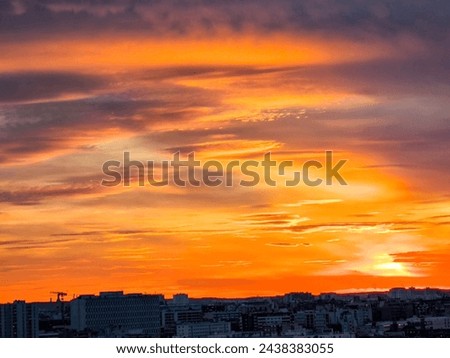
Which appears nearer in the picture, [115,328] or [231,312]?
[115,328]

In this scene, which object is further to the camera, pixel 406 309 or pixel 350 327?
pixel 406 309

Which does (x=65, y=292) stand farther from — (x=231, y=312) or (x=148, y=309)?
(x=231, y=312)

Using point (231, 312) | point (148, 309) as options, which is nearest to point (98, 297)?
point (148, 309)

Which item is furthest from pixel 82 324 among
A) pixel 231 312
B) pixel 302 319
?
pixel 302 319
